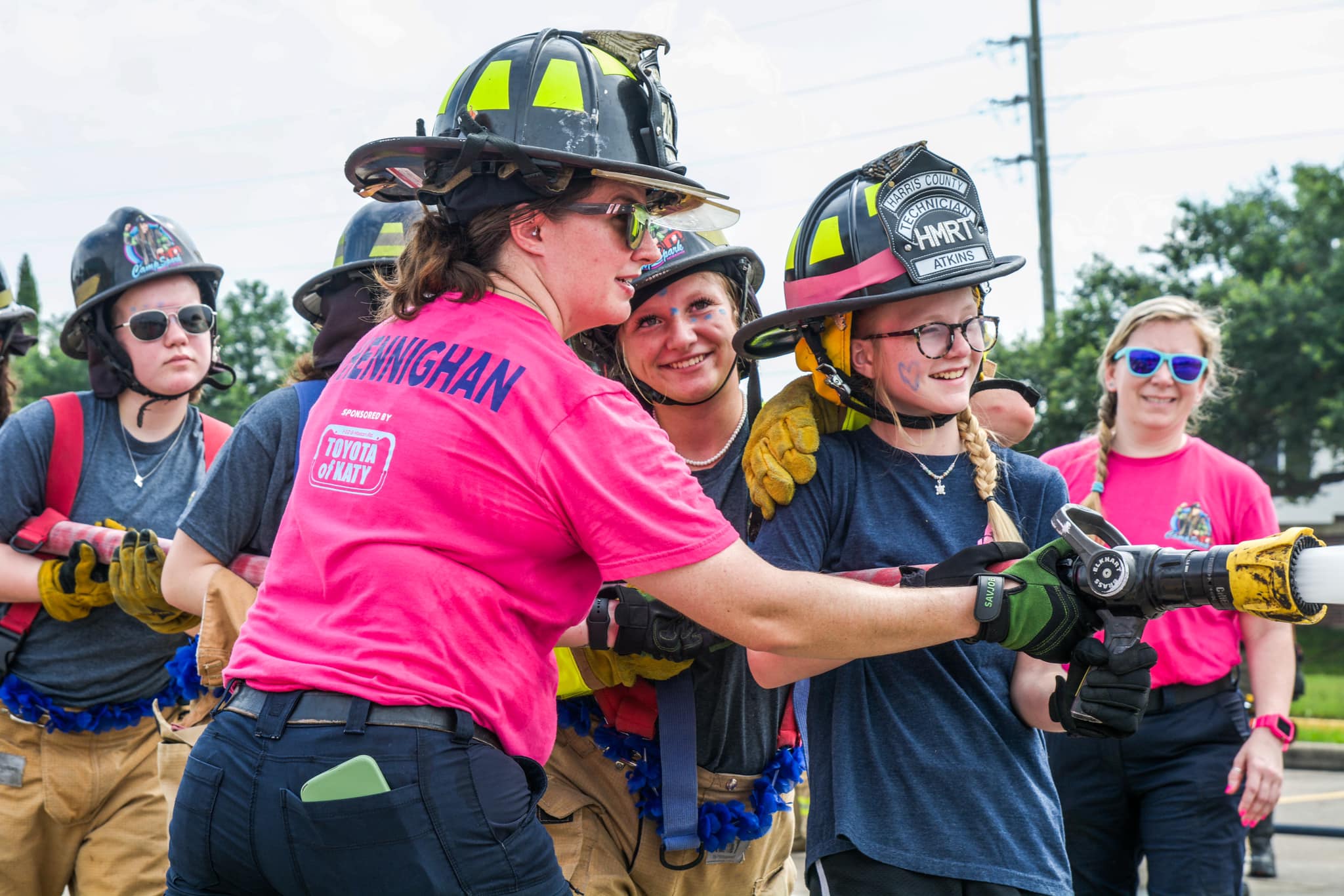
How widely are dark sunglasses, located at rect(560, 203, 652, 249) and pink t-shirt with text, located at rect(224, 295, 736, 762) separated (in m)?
0.35

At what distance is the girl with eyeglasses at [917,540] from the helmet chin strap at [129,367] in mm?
2495

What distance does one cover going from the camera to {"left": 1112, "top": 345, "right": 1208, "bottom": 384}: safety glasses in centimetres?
514

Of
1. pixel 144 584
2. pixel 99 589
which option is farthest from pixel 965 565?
pixel 99 589

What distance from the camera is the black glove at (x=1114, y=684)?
2.64 metres

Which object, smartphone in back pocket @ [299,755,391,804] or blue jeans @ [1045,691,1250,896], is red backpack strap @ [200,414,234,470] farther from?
blue jeans @ [1045,691,1250,896]

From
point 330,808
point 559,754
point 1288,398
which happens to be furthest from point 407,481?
point 1288,398

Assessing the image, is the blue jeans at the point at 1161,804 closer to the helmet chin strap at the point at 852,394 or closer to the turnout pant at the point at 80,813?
the helmet chin strap at the point at 852,394

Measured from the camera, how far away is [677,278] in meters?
3.90

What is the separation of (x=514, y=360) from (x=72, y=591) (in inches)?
105

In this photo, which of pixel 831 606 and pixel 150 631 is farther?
pixel 150 631

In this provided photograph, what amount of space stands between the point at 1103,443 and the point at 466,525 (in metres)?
3.62

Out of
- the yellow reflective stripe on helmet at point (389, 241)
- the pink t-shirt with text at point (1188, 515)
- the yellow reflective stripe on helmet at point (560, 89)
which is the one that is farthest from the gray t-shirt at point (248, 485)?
the pink t-shirt with text at point (1188, 515)

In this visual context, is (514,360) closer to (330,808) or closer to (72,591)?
(330,808)

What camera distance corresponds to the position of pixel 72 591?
439 centimetres
